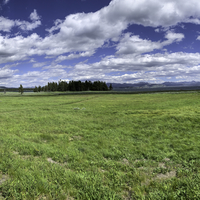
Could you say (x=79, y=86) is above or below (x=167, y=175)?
above

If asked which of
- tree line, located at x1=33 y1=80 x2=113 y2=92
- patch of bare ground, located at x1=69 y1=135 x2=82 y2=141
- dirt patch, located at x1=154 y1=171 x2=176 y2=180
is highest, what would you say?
tree line, located at x1=33 y1=80 x2=113 y2=92

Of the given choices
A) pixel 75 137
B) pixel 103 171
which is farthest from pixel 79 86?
pixel 103 171

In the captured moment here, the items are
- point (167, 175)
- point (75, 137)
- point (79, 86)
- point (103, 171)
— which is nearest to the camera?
point (167, 175)

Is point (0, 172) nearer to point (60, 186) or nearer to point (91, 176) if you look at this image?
point (60, 186)

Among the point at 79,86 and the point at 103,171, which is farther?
the point at 79,86

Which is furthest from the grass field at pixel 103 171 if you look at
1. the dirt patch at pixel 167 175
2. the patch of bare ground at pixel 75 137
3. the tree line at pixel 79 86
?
the tree line at pixel 79 86

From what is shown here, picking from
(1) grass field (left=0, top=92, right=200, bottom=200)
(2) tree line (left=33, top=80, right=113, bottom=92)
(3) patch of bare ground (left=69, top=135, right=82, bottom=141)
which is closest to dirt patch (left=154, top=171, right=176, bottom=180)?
(1) grass field (left=0, top=92, right=200, bottom=200)

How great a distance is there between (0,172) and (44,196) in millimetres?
3440

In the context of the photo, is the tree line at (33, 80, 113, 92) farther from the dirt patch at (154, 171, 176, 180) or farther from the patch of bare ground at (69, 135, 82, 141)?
the dirt patch at (154, 171, 176, 180)

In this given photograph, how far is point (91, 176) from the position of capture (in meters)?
6.78

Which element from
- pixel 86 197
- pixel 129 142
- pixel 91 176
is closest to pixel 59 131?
pixel 129 142

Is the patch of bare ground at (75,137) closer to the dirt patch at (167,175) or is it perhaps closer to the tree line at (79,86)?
the dirt patch at (167,175)

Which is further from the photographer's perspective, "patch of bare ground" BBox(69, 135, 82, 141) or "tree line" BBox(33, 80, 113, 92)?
"tree line" BBox(33, 80, 113, 92)

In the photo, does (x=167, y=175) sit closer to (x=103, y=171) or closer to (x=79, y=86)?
(x=103, y=171)
